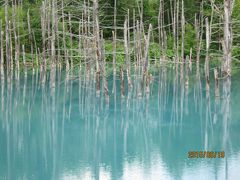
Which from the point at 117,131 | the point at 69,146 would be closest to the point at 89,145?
the point at 69,146

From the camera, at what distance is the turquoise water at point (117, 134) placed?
8.64 m

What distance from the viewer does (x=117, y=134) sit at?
38.7ft

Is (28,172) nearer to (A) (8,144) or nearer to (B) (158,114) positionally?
(A) (8,144)

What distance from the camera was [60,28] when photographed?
100ft

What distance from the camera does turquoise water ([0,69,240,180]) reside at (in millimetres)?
8641
